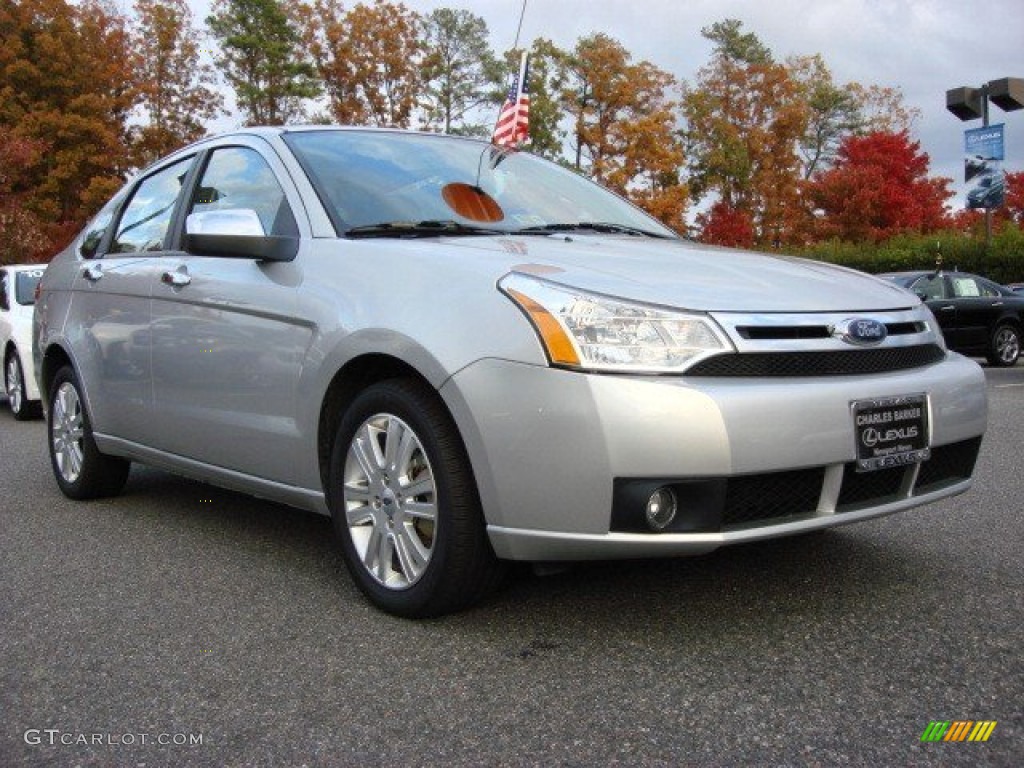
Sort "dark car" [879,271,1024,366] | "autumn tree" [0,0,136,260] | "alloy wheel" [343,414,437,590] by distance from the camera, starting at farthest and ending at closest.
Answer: "autumn tree" [0,0,136,260] → "dark car" [879,271,1024,366] → "alloy wheel" [343,414,437,590]

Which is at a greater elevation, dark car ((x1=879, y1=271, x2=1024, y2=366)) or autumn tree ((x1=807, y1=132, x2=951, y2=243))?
autumn tree ((x1=807, y1=132, x2=951, y2=243))

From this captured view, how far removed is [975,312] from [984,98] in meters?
7.21

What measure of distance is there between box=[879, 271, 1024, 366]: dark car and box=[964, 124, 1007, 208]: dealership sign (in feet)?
22.2

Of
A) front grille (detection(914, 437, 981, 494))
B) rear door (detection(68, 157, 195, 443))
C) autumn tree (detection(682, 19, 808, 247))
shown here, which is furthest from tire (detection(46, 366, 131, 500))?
autumn tree (detection(682, 19, 808, 247))

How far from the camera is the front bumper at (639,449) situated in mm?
2588

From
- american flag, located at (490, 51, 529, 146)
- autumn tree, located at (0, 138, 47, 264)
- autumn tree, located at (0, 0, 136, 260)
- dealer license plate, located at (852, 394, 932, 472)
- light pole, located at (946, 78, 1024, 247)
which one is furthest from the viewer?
autumn tree, located at (0, 0, 136, 260)

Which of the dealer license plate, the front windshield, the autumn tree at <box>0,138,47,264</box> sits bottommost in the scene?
the dealer license plate

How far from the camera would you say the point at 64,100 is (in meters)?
34.1

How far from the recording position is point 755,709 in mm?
2406

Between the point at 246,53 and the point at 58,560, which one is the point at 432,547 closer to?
the point at 58,560

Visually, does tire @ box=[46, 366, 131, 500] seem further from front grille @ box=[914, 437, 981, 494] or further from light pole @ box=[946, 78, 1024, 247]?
light pole @ box=[946, 78, 1024, 247]

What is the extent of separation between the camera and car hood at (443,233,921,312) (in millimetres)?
2811

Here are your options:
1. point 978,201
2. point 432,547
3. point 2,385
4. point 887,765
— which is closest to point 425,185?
point 432,547

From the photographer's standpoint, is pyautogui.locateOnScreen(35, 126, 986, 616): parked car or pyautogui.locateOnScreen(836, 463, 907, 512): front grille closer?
pyautogui.locateOnScreen(35, 126, 986, 616): parked car
